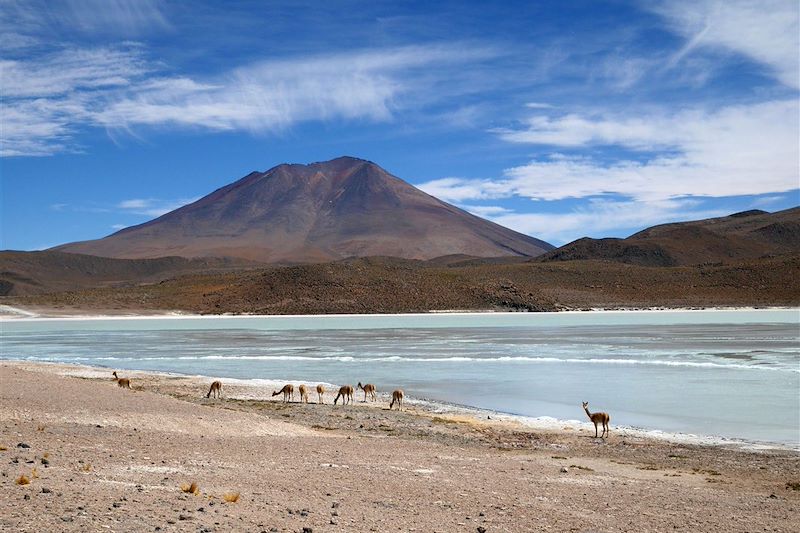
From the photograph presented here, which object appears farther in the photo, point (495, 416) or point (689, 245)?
point (689, 245)

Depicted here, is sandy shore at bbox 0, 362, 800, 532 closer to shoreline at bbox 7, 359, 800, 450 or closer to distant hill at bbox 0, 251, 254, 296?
shoreline at bbox 7, 359, 800, 450

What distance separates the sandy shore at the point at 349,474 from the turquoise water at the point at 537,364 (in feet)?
10.9

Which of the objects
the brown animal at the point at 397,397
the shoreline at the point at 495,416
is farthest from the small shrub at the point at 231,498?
the brown animal at the point at 397,397

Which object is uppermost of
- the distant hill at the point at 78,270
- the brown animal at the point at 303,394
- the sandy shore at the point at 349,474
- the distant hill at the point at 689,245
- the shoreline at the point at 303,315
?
the distant hill at the point at 689,245

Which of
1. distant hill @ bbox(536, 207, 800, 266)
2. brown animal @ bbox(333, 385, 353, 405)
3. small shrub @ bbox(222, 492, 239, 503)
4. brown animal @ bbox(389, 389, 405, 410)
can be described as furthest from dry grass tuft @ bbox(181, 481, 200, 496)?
distant hill @ bbox(536, 207, 800, 266)

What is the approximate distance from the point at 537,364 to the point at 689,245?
144037mm

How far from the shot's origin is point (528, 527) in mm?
7727

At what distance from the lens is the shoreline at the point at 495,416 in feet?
44.2

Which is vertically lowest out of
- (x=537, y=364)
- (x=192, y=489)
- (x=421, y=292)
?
(x=192, y=489)

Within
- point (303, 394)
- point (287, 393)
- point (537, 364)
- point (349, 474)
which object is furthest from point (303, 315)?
point (349, 474)

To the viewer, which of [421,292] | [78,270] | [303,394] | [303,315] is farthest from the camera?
[78,270]

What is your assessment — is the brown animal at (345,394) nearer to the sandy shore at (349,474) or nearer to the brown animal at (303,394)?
the brown animal at (303,394)

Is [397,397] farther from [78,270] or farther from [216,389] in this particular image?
[78,270]

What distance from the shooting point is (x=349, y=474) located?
9844 mm
